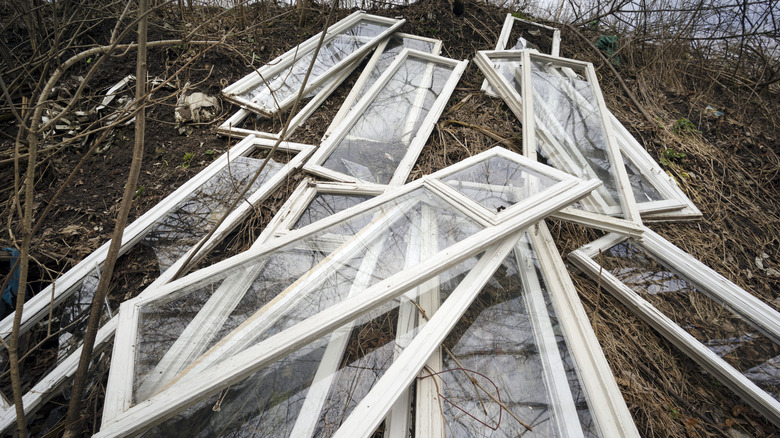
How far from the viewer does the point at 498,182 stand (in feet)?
7.69

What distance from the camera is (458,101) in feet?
12.2

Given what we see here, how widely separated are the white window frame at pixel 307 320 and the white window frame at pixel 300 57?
4.55 feet

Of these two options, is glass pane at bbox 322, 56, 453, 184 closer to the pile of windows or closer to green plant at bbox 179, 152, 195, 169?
the pile of windows

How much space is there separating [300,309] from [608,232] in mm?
2074

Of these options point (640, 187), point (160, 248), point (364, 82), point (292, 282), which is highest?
point (364, 82)

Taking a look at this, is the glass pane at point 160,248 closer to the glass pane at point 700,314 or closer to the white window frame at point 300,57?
the white window frame at point 300,57

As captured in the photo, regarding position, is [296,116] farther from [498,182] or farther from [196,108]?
[498,182]

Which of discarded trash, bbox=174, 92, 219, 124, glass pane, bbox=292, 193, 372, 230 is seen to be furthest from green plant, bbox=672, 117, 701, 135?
discarded trash, bbox=174, 92, 219, 124

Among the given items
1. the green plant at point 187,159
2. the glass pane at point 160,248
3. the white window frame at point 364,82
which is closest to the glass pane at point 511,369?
the glass pane at point 160,248

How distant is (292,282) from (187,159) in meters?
1.83

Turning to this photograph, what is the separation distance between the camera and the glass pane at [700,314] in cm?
200

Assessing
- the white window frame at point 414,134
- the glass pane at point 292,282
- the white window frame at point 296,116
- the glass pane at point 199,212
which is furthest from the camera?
the white window frame at point 296,116

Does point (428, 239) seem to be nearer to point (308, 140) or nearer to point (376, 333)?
point (376, 333)

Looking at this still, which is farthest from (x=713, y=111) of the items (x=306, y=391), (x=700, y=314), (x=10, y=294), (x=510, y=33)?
(x=10, y=294)
